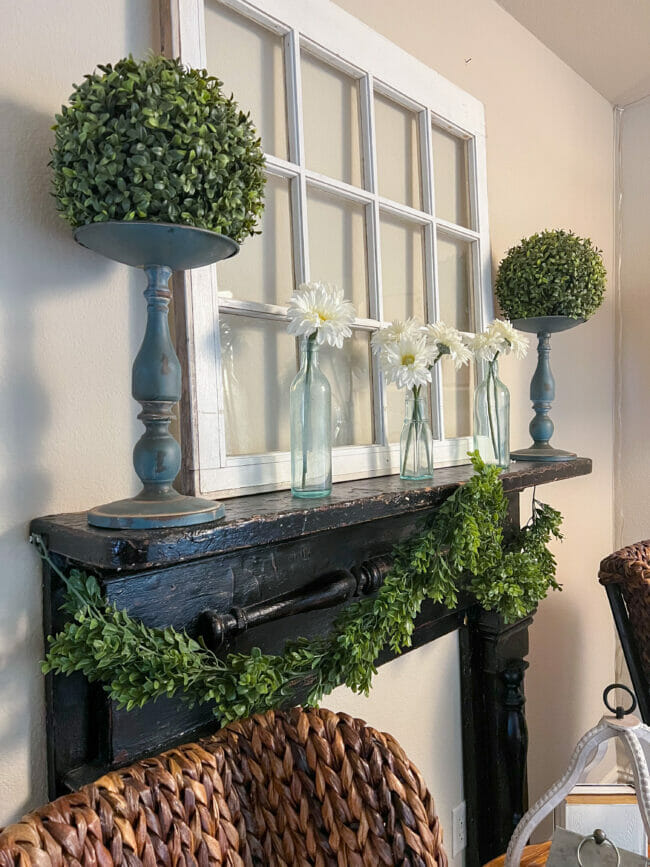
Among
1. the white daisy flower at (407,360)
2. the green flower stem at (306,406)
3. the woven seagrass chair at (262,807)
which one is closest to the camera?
the woven seagrass chair at (262,807)

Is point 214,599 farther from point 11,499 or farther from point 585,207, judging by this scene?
point 585,207

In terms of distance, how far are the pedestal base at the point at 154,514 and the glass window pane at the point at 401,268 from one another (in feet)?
2.14

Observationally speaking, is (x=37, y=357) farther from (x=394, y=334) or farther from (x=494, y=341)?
(x=494, y=341)

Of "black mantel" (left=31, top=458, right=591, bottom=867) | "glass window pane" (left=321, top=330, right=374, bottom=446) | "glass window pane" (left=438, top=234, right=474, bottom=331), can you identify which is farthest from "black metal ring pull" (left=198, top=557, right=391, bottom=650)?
"glass window pane" (left=438, top=234, right=474, bottom=331)

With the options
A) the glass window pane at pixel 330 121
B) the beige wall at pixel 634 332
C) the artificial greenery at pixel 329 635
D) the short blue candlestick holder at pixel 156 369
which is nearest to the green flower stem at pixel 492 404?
the artificial greenery at pixel 329 635

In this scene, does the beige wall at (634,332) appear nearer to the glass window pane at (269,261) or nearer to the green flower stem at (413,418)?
the green flower stem at (413,418)

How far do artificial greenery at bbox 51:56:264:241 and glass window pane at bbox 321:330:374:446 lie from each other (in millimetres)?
479

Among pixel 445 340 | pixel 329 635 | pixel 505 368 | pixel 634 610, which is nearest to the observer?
pixel 329 635

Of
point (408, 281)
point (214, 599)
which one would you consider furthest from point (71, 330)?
point (408, 281)

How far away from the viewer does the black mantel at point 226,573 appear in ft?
2.41

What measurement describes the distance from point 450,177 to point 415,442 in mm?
663

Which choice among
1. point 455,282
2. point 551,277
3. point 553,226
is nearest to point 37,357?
point 455,282

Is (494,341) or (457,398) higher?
(494,341)

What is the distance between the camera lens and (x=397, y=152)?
1312 millimetres
